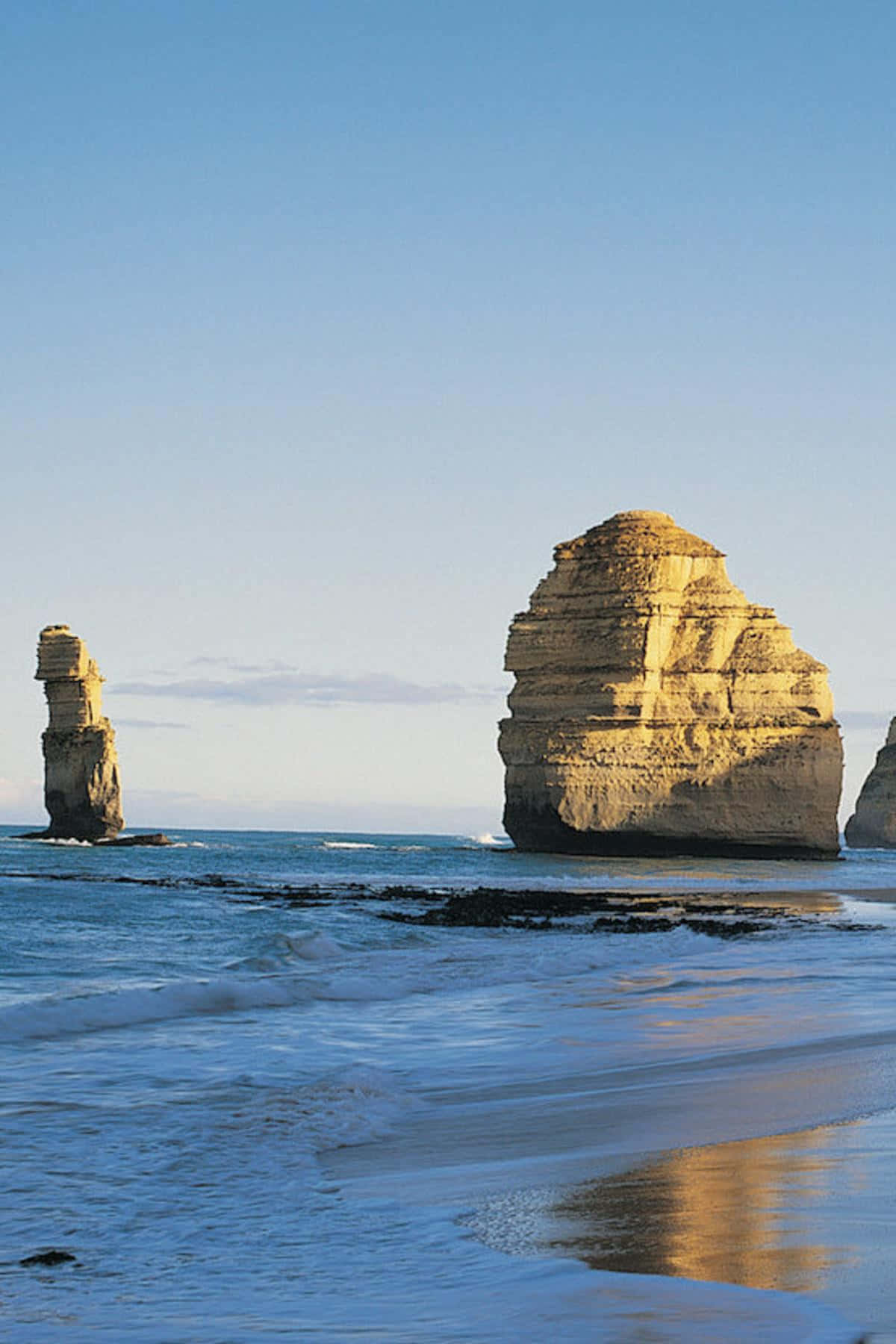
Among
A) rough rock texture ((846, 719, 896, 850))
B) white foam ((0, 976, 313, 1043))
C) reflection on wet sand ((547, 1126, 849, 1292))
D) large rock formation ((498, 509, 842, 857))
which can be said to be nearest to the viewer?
reflection on wet sand ((547, 1126, 849, 1292))

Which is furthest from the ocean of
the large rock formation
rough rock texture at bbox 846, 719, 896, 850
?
rough rock texture at bbox 846, 719, 896, 850

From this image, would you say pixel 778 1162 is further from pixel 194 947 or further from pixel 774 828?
pixel 774 828

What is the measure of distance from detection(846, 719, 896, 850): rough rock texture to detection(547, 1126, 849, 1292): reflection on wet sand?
4525 inches

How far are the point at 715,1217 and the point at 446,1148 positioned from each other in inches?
94.5

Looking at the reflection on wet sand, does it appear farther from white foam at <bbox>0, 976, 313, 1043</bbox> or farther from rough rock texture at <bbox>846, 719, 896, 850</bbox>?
rough rock texture at <bbox>846, 719, 896, 850</bbox>

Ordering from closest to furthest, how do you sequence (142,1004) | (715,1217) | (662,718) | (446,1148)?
(715,1217) → (446,1148) → (142,1004) → (662,718)

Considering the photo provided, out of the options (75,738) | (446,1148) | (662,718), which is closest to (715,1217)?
(446,1148)

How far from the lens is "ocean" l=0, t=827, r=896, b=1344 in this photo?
16.5ft

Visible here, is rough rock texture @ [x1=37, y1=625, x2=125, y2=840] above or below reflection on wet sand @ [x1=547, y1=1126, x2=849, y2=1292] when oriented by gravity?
above

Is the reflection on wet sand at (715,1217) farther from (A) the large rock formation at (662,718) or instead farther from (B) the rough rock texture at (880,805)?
(B) the rough rock texture at (880,805)

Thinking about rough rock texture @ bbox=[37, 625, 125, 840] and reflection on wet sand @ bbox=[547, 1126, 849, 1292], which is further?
rough rock texture @ bbox=[37, 625, 125, 840]

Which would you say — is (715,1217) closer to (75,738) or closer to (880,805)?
(75,738)

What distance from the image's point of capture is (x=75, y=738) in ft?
267

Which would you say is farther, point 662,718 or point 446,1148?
point 662,718
